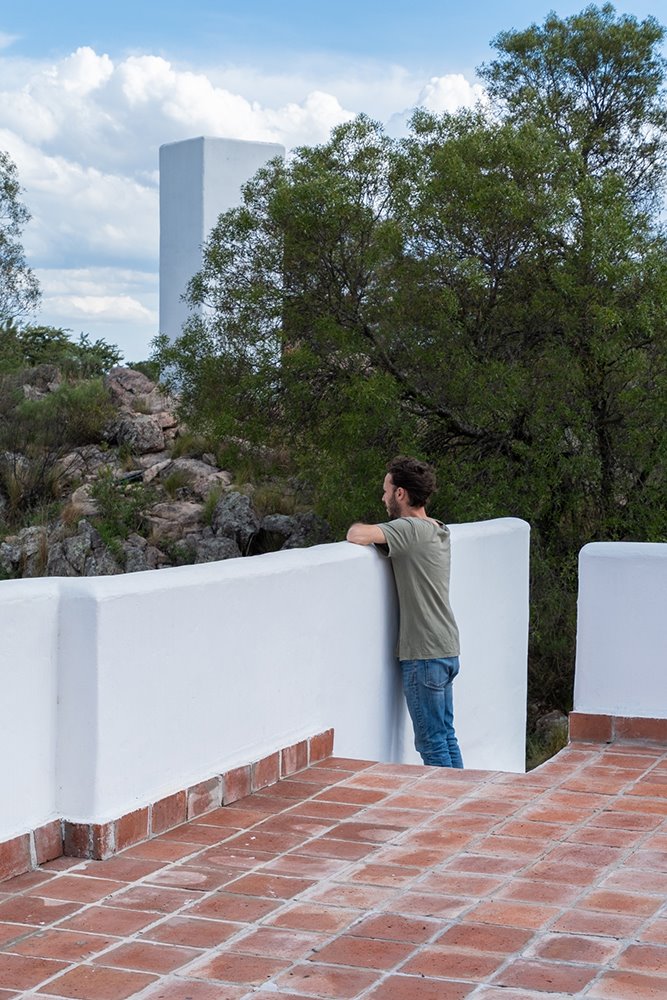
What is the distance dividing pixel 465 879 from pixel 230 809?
3.25 ft

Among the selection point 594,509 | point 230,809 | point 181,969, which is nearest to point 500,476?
point 594,509

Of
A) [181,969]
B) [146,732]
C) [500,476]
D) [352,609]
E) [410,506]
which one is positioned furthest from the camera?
[500,476]

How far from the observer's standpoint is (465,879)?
3.62 m

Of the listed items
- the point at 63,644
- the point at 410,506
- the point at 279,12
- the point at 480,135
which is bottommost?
the point at 63,644

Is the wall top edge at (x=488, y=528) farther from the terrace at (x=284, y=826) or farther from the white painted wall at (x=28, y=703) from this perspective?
the white painted wall at (x=28, y=703)

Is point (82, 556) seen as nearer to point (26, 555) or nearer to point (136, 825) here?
point (26, 555)

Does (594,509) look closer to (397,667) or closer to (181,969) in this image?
(397,667)

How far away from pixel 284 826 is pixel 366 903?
0.76 m

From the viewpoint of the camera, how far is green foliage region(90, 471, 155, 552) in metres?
22.5

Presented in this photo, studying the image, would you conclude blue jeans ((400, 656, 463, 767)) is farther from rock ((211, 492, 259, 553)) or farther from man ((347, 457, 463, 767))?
rock ((211, 492, 259, 553))

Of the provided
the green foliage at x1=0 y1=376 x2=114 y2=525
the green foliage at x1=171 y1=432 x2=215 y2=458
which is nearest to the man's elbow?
the green foliage at x1=171 y1=432 x2=215 y2=458

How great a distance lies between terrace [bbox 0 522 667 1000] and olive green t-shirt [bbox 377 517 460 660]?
10 cm

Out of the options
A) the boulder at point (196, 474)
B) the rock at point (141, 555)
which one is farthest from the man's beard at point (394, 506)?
the boulder at point (196, 474)

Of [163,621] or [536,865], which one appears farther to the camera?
[163,621]
